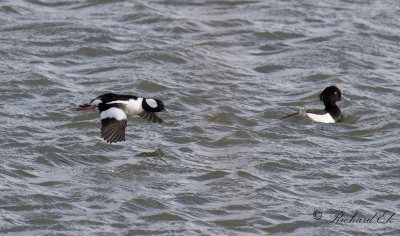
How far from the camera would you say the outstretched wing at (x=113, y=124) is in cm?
976

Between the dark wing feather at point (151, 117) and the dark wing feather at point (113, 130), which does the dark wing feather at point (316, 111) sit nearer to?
the dark wing feather at point (151, 117)

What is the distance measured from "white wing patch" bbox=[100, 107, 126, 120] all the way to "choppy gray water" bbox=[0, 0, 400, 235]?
0.39 meters

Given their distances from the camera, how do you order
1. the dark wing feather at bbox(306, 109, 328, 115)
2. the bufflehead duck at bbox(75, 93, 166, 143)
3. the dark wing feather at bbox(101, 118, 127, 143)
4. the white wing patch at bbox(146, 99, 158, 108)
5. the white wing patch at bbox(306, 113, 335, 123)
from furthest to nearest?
the dark wing feather at bbox(306, 109, 328, 115)
the white wing patch at bbox(306, 113, 335, 123)
the white wing patch at bbox(146, 99, 158, 108)
the bufflehead duck at bbox(75, 93, 166, 143)
the dark wing feather at bbox(101, 118, 127, 143)

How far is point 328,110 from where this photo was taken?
12.1 metres

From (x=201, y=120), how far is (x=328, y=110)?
5.86ft

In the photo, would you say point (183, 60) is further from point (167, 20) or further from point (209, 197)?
point (209, 197)

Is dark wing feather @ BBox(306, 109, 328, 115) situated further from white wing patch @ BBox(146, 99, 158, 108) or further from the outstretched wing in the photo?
the outstretched wing

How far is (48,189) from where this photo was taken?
8.79m

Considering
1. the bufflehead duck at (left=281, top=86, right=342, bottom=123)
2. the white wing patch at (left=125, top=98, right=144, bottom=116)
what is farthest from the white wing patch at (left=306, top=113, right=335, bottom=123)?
the white wing patch at (left=125, top=98, right=144, bottom=116)

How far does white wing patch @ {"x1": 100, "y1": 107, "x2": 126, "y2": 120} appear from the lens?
401 inches

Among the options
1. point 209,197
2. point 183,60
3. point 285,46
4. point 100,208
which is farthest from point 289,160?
point 285,46

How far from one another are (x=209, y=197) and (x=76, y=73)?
4.49m

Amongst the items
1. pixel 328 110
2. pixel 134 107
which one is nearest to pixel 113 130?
pixel 134 107

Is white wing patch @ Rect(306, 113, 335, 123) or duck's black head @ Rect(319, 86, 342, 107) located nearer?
white wing patch @ Rect(306, 113, 335, 123)
